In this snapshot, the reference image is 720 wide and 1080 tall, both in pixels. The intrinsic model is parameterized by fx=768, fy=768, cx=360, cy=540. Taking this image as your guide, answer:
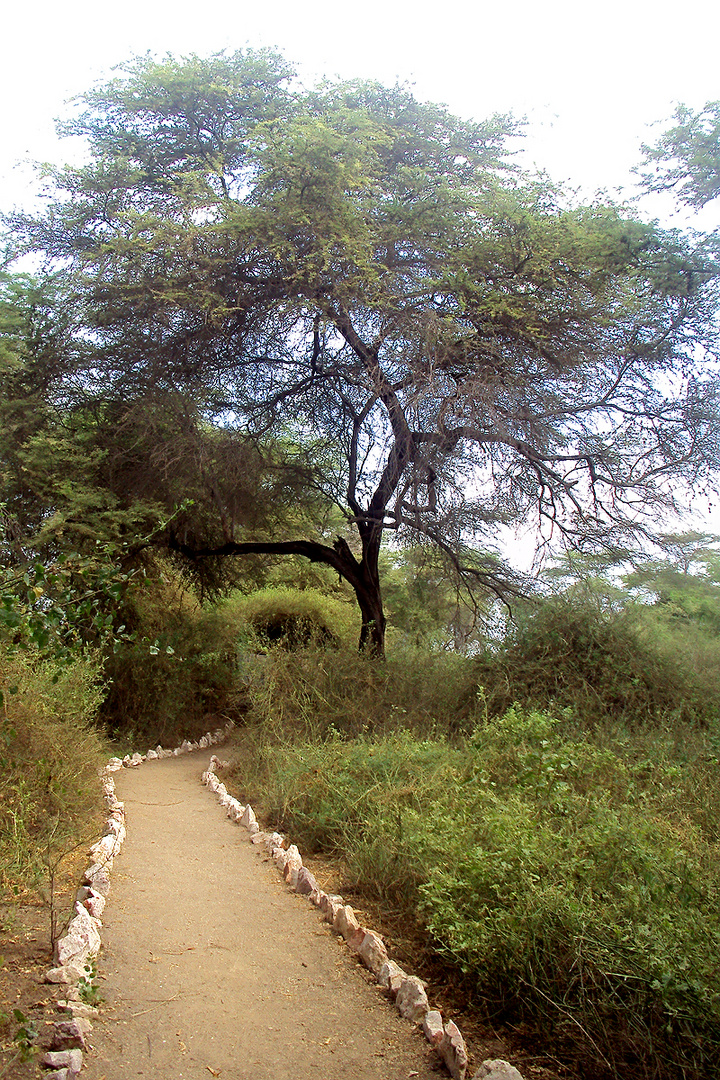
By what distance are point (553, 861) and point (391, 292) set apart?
28.0 feet

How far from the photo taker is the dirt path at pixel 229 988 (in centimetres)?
307

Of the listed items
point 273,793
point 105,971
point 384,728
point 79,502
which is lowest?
point 105,971

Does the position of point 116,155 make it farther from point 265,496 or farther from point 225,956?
point 225,956

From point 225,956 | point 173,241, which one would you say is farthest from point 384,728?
point 173,241

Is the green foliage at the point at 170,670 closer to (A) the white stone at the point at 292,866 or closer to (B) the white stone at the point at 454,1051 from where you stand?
(A) the white stone at the point at 292,866

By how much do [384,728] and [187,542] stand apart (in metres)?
6.15

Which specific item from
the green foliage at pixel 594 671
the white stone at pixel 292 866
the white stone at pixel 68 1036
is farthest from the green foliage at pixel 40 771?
the green foliage at pixel 594 671

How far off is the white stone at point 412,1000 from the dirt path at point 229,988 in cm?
5

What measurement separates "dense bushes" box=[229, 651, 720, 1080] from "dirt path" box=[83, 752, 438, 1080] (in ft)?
1.56

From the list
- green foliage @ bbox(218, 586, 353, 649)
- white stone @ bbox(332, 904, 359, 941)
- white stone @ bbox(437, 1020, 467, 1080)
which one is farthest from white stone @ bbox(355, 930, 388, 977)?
green foliage @ bbox(218, 586, 353, 649)

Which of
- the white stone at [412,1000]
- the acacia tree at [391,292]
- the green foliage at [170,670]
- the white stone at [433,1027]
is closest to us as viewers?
the white stone at [433,1027]

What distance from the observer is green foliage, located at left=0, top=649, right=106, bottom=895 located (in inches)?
177

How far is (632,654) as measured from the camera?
8938mm

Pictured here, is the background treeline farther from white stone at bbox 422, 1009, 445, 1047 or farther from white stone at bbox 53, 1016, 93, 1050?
white stone at bbox 53, 1016, 93, 1050
